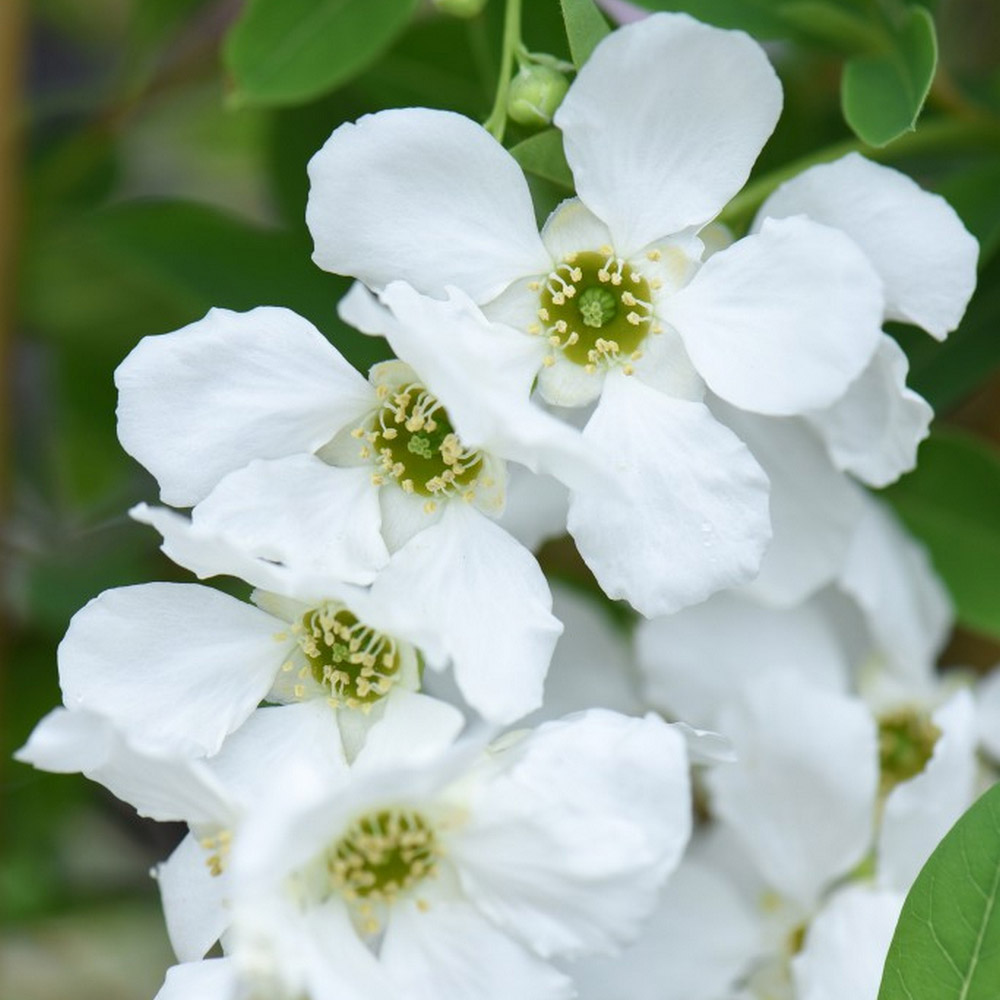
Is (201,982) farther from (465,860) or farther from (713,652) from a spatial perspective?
(713,652)

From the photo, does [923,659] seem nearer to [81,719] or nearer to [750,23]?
[750,23]

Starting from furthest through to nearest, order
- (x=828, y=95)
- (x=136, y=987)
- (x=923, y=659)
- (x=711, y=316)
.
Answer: (x=136, y=987), (x=828, y=95), (x=923, y=659), (x=711, y=316)

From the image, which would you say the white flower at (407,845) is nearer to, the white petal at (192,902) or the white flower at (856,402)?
the white petal at (192,902)

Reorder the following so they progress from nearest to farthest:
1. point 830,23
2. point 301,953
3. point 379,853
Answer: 1. point 301,953
2. point 379,853
3. point 830,23

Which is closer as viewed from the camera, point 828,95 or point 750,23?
point 750,23

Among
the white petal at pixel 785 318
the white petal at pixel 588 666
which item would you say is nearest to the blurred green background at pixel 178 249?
A: the white petal at pixel 785 318

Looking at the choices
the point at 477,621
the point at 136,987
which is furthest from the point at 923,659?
the point at 136,987

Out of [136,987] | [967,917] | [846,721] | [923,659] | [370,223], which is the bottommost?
[136,987]

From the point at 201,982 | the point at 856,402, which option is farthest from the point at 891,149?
the point at 201,982
